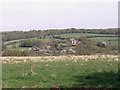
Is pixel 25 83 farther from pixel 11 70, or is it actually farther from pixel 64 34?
pixel 64 34

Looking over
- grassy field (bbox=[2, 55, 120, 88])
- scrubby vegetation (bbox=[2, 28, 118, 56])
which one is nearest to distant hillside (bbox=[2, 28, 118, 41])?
scrubby vegetation (bbox=[2, 28, 118, 56])

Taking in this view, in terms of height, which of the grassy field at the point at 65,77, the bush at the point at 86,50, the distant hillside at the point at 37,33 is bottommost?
the bush at the point at 86,50

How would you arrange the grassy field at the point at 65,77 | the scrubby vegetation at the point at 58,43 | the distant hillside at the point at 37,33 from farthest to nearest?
1. the distant hillside at the point at 37,33
2. the scrubby vegetation at the point at 58,43
3. the grassy field at the point at 65,77

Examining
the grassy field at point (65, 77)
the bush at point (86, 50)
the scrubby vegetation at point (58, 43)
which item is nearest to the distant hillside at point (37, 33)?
the scrubby vegetation at point (58, 43)

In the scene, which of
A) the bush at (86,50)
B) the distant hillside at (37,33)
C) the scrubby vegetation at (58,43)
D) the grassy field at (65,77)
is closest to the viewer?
the grassy field at (65,77)

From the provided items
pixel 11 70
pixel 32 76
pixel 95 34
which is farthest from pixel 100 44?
pixel 32 76

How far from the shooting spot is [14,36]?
4900 cm

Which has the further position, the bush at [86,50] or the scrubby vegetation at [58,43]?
the scrubby vegetation at [58,43]

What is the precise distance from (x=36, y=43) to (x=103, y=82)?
29155 mm

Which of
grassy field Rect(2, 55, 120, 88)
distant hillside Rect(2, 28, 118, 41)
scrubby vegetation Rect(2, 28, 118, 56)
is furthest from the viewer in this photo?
distant hillside Rect(2, 28, 118, 41)

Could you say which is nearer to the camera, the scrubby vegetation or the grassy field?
the grassy field

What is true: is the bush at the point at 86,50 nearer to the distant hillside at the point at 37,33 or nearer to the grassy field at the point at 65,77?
the distant hillside at the point at 37,33

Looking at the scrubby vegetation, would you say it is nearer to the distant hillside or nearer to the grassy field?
the distant hillside

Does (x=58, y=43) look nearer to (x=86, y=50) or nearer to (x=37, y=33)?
(x=86, y=50)
